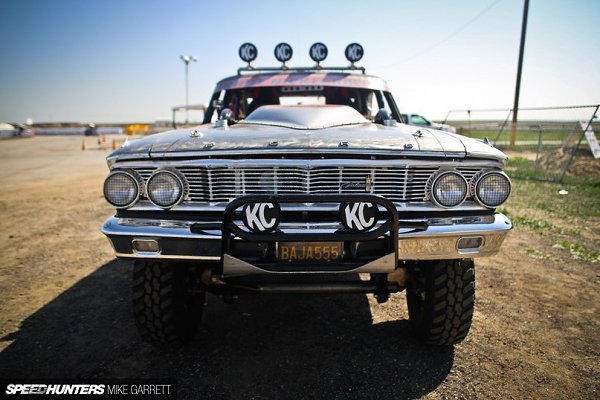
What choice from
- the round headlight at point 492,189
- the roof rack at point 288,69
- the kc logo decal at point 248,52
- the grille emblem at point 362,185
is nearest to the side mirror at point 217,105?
the roof rack at point 288,69

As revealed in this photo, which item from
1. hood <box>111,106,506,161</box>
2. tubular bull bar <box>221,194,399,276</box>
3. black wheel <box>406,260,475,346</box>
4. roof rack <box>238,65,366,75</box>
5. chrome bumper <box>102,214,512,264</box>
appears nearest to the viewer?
tubular bull bar <box>221,194,399,276</box>

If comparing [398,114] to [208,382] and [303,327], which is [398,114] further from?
[208,382]

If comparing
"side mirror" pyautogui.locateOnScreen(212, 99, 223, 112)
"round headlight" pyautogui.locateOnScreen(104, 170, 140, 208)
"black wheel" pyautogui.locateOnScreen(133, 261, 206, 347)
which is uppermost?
"side mirror" pyautogui.locateOnScreen(212, 99, 223, 112)

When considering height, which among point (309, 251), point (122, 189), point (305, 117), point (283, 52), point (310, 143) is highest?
point (283, 52)

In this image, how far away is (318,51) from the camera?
14.6 feet

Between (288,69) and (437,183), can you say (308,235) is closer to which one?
(437,183)

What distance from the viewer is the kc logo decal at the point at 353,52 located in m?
4.47

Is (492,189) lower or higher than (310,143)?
lower

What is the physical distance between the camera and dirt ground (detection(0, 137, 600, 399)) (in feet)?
7.20

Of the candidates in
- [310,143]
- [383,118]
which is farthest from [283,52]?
A: [310,143]

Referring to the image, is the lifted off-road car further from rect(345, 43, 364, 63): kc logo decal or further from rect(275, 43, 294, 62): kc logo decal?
rect(345, 43, 364, 63): kc logo decal

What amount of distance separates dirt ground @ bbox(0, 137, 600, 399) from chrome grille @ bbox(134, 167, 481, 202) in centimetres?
110

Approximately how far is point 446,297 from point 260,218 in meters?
1.35

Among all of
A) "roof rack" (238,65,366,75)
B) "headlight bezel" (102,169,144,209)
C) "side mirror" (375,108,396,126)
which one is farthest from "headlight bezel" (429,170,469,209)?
"roof rack" (238,65,366,75)
